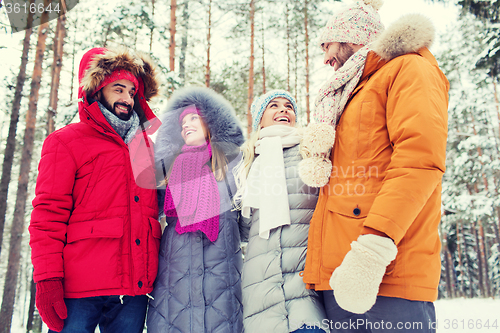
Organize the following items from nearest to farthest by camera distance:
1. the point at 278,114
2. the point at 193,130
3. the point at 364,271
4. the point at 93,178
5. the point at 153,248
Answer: the point at 364,271 → the point at 93,178 → the point at 153,248 → the point at 278,114 → the point at 193,130

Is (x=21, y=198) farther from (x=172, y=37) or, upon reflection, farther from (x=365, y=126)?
(x=365, y=126)

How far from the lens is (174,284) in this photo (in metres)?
2.33

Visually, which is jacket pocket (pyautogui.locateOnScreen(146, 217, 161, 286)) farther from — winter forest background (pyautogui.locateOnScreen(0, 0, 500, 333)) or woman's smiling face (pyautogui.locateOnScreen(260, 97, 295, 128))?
winter forest background (pyautogui.locateOnScreen(0, 0, 500, 333))

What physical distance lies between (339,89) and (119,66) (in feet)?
6.04

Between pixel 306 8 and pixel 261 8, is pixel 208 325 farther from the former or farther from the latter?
pixel 306 8

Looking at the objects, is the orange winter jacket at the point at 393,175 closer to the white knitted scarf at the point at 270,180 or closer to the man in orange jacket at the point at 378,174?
the man in orange jacket at the point at 378,174

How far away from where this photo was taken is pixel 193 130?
288 centimetres

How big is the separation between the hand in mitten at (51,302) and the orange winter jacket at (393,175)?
1559 mm

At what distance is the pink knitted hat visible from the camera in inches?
73.0

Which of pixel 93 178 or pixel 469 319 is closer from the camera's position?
pixel 93 178

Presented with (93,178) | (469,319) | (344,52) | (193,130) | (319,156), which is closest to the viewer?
(319,156)

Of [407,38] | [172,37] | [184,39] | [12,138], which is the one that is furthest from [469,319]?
[12,138]

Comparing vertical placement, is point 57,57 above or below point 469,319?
above

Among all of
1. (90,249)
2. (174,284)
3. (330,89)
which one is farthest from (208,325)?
(330,89)
